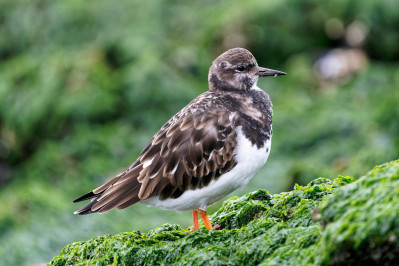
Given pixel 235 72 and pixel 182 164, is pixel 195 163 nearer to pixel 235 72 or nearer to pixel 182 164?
pixel 182 164

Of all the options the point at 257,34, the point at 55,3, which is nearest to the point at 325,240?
the point at 257,34

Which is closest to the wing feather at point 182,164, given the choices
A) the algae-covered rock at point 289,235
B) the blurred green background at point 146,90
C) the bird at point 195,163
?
the bird at point 195,163

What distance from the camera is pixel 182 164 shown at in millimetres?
4348

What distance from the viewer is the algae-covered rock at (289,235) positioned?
270 centimetres

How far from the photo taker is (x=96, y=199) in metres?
4.45

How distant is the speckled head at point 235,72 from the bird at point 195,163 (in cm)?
41

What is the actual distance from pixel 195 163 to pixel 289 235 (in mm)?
1069

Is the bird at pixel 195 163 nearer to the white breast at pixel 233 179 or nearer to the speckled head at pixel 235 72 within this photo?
the white breast at pixel 233 179

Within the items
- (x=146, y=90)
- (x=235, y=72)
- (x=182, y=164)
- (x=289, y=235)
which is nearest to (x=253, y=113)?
(x=235, y=72)

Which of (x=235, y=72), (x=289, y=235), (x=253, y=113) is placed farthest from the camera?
(x=235, y=72)

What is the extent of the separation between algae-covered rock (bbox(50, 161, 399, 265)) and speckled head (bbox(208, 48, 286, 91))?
90 centimetres

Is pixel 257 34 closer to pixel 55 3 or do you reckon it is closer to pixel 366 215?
pixel 55 3

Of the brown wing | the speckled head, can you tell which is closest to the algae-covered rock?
the brown wing

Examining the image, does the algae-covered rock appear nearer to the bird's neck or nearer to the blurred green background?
the bird's neck
